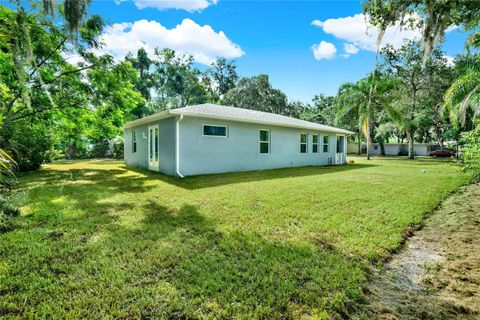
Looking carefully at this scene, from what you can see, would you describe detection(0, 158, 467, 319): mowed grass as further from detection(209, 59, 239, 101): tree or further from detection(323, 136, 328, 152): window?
detection(209, 59, 239, 101): tree

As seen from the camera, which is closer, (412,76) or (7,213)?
(7,213)

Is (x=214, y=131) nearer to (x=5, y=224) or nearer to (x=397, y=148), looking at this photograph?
(x=5, y=224)

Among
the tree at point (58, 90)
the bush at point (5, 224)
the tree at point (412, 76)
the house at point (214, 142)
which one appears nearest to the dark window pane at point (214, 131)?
the house at point (214, 142)

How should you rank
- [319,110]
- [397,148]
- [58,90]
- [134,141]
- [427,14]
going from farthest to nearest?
[319,110]
[397,148]
[134,141]
[58,90]
[427,14]

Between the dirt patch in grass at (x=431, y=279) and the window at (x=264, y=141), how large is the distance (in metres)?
8.71

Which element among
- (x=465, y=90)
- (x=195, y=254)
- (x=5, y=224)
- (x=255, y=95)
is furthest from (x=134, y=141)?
(x=255, y=95)

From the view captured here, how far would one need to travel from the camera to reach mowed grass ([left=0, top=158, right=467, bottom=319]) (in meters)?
2.13

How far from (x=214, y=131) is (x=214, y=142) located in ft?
1.64

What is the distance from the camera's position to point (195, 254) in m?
3.04

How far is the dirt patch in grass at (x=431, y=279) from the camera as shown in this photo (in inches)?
86.2

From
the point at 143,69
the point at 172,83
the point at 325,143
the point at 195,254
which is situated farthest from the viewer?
the point at 172,83

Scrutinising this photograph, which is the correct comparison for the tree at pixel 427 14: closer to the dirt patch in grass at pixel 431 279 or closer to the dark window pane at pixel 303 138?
the dirt patch in grass at pixel 431 279

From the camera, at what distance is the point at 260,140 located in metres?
12.4

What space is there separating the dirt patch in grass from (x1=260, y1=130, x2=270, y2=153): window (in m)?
8.71
